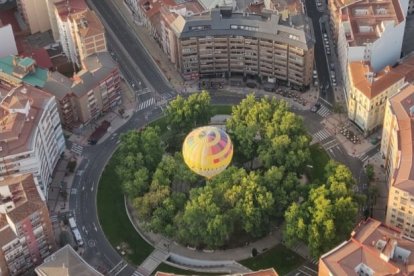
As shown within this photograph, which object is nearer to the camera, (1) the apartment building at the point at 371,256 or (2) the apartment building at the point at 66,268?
(1) the apartment building at the point at 371,256

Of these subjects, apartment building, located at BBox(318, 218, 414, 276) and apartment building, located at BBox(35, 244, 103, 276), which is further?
apartment building, located at BBox(35, 244, 103, 276)

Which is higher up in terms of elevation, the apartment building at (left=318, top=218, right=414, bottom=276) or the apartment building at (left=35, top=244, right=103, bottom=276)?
the apartment building at (left=318, top=218, right=414, bottom=276)

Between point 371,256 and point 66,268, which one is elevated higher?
point 371,256

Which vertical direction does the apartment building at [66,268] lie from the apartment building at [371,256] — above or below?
below

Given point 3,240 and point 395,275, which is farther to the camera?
point 3,240

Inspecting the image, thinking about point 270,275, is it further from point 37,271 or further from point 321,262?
point 37,271

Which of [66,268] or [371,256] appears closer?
[371,256]

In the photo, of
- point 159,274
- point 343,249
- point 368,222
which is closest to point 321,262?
point 343,249
